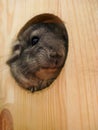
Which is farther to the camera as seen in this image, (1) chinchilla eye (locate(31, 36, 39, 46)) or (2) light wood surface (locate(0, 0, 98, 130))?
(1) chinchilla eye (locate(31, 36, 39, 46))

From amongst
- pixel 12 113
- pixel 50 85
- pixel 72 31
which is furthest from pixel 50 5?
pixel 12 113

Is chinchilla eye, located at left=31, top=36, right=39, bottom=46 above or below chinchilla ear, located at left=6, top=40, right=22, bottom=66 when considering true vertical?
above

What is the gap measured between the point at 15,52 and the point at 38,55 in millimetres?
114

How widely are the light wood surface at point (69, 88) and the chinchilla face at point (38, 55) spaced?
3 cm

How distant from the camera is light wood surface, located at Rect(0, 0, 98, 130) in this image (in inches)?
30.5

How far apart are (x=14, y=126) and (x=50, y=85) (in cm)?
19

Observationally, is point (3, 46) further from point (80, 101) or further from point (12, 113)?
point (80, 101)

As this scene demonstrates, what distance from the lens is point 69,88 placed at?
81cm

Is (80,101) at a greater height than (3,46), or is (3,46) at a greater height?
(3,46)

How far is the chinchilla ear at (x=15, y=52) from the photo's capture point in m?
0.96

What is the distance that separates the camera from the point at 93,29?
2.77ft

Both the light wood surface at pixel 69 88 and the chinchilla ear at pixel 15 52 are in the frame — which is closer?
the light wood surface at pixel 69 88

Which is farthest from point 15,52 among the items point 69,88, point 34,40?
point 69,88

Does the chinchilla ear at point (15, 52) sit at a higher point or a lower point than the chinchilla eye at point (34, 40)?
lower
